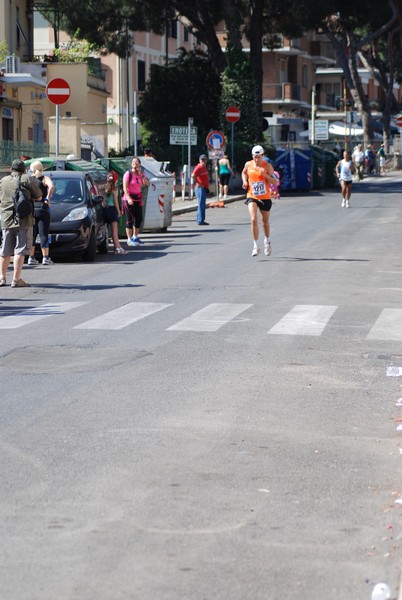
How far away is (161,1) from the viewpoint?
5253cm

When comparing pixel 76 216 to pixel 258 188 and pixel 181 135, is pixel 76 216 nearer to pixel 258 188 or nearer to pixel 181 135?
pixel 258 188

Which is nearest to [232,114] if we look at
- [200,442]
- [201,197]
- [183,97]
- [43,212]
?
[183,97]

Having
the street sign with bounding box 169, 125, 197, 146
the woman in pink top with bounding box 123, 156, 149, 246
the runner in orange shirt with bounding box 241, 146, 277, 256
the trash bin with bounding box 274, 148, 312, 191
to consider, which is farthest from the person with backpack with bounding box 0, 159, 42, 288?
the trash bin with bounding box 274, 148, 312, 191

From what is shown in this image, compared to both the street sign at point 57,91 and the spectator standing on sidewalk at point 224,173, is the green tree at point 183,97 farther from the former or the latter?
the street sign at point 57,91

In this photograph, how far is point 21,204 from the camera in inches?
720

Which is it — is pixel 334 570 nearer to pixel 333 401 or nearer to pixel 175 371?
pixel 333 401

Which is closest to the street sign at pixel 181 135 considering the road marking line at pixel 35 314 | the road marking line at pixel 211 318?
the road marking line at pixel 35 314

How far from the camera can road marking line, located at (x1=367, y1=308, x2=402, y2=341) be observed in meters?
13.3

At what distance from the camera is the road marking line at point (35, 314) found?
14109 mm

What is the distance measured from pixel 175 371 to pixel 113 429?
7.94 feet

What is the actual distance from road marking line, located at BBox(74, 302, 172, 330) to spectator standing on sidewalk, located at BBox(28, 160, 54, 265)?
20.5ft

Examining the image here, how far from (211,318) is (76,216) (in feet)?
28.4

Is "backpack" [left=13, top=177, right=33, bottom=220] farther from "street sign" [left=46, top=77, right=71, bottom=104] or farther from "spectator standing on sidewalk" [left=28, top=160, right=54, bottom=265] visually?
"street sign" [left=46, top=77, right=71, bottom=104]

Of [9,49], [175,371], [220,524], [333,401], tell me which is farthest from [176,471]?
[9,49]
